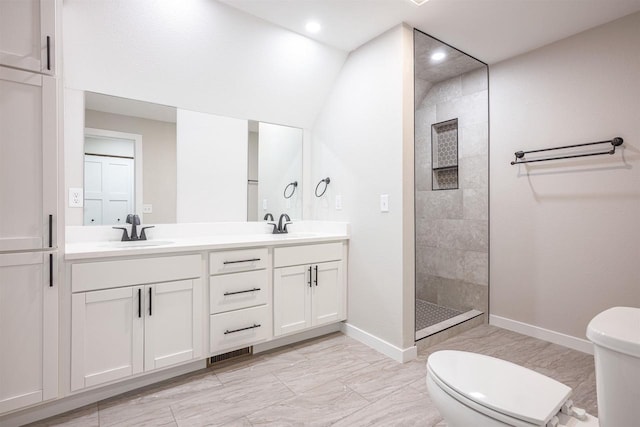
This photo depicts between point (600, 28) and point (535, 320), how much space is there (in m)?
2.27

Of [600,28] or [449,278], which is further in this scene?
[449,278]

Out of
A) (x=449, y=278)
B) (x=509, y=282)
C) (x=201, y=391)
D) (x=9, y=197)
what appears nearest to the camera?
(x=9, y=197)

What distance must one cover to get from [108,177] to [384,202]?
196cm

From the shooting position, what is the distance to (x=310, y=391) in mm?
1845

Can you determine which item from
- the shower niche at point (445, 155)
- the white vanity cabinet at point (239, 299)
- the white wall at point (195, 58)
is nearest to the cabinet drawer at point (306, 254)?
the white vanity cabinet at point (239, 299)

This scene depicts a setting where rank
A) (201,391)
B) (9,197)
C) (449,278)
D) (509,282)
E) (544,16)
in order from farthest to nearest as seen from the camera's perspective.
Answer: (449,278) < (509,282) < (544,16) < (201,391) < (9,197)

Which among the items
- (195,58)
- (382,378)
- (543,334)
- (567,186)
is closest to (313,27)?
(195,58)

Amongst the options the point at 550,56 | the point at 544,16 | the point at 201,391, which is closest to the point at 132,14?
the point at 201,391

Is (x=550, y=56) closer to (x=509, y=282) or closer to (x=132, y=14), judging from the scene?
(x=509, y=282)

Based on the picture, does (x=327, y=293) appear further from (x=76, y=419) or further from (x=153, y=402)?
(x=76, y=419)

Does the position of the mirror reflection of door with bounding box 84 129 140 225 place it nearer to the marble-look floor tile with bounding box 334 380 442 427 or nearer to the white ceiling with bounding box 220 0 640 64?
the white ceiling with bounding box 220 0 640 64

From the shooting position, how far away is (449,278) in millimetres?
3229

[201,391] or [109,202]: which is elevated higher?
[109,202]

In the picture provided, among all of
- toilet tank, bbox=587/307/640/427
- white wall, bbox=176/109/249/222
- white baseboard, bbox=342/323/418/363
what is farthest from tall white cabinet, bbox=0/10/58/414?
toilet tank, bbox=587/307/640/427
